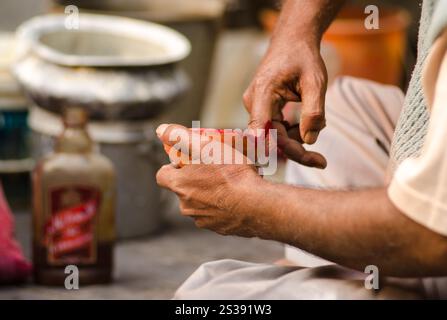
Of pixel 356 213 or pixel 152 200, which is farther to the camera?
pixel 152 200

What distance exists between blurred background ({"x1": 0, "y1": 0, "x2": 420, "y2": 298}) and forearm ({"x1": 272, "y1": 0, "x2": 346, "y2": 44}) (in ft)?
3.13

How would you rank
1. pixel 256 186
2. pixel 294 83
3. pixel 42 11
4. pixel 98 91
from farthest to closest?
pixel 42 11 → pixel 98 91 → pixel 294 83 → pixel 256 186

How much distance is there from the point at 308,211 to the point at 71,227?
178cm

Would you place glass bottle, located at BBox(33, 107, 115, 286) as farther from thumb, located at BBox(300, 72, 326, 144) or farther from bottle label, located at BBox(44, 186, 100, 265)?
thumb, located at BBox(300, 72, 326, 144)

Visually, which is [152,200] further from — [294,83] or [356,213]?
[356,213]

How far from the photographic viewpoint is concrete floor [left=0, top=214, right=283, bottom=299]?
12.0 ft

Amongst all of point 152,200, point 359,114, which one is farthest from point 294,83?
point 152,200

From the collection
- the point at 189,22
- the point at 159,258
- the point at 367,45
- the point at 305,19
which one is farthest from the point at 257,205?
the point at 367,45

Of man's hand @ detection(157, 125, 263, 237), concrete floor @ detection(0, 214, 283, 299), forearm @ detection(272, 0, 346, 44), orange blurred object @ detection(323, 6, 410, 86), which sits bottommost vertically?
concrete floor @ detection(0, 214, 283, 299)

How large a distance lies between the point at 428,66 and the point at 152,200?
264cm

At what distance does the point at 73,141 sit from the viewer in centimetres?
376

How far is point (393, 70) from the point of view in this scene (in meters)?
5.41

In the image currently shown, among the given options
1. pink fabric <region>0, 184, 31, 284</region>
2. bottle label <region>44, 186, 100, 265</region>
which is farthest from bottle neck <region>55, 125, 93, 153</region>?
pink fabric <region>0, 184, 31, 284</region>

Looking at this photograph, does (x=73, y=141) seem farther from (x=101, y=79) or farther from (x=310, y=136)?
(x=310, y=136)
